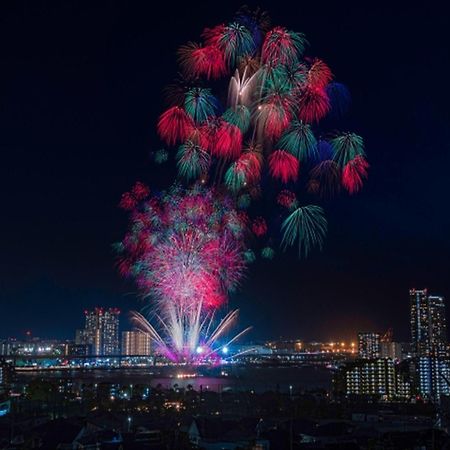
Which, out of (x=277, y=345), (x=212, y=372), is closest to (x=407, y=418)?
(x=212, y=372)

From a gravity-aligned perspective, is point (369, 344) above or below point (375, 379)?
above

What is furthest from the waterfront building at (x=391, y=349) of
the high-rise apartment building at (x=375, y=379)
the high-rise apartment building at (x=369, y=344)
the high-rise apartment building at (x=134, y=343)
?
the high-rise apartment building at (x=375, y=379)

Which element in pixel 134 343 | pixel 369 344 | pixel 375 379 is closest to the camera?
pixel 375 379

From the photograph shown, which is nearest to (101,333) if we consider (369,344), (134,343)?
(134,343)

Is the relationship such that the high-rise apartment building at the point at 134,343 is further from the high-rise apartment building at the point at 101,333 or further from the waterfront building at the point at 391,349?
the waterfront building at the point at 391,349

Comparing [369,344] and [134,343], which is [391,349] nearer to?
[369,344]

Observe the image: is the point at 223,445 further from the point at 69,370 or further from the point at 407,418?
the point at 69,370

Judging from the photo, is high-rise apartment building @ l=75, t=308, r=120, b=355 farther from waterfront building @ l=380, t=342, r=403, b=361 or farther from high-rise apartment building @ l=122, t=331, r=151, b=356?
waterfront building @ l=380, t=342, r=403, b=361

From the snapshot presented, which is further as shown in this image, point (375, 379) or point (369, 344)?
point (369, 344)
